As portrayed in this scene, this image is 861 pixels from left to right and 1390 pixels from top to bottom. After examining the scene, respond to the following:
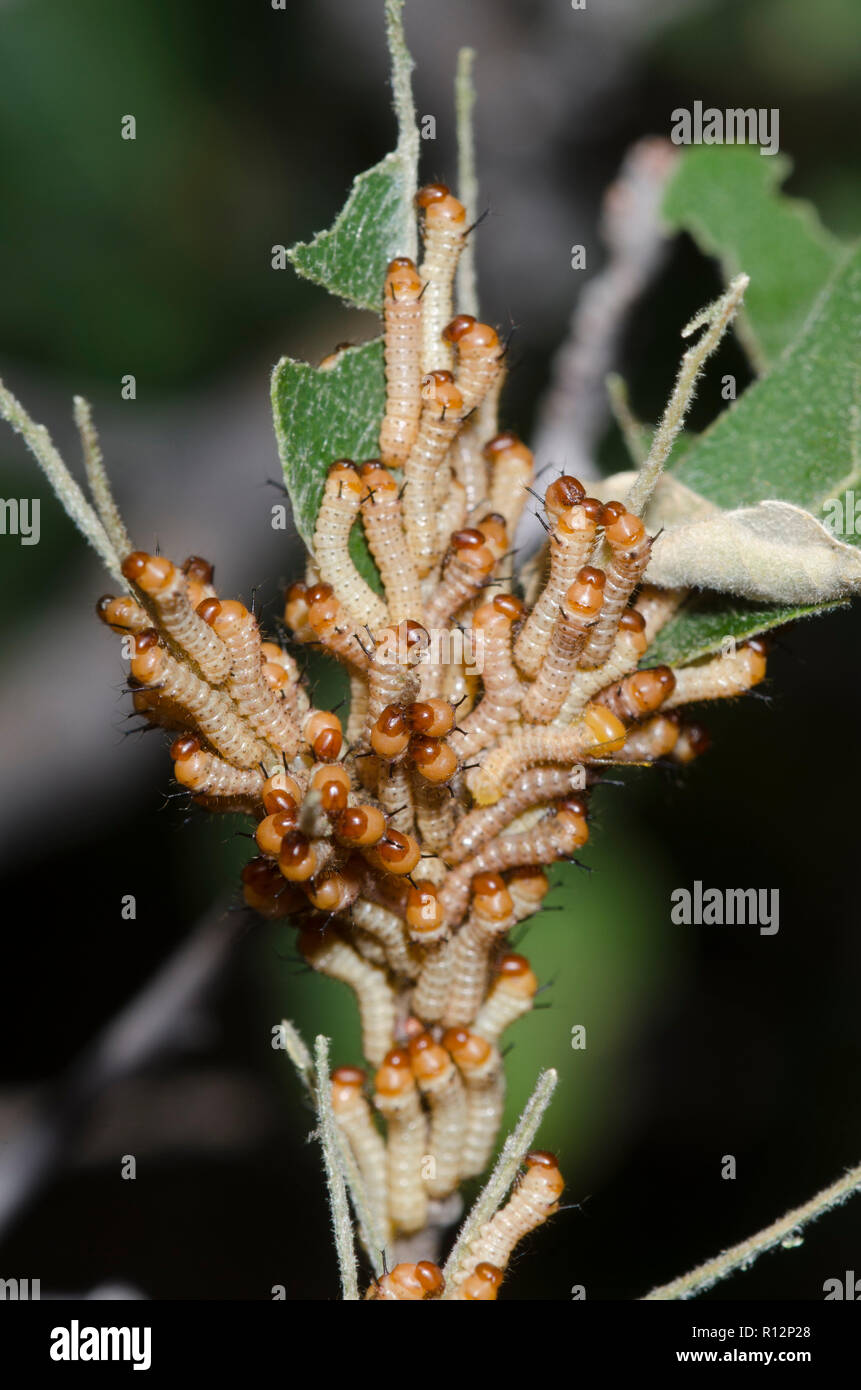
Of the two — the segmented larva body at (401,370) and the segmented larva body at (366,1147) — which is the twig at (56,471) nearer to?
the segmented larva body at (401,370)

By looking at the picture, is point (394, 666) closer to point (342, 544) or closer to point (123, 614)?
point (342, 544)

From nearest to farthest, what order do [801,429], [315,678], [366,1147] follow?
[366,1147] < [801,429] < [315,678]

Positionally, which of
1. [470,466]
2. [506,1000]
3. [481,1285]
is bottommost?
[481,1285]

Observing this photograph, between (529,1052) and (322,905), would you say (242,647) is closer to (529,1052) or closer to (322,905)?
(322,905)

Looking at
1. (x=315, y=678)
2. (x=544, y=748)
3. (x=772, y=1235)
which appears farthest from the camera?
(x=315, y=678)

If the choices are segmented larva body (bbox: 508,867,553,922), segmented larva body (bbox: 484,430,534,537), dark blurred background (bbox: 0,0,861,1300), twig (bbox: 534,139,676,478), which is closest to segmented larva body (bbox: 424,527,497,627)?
segmented larva body (bbox: 484,430,534,537)

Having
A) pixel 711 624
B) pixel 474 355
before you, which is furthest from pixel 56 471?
pixel 711 624

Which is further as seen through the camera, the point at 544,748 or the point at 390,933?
the point at 390,933

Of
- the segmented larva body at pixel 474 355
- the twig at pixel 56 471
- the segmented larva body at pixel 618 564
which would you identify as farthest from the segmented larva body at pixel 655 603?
the twig at pixel 56 471
